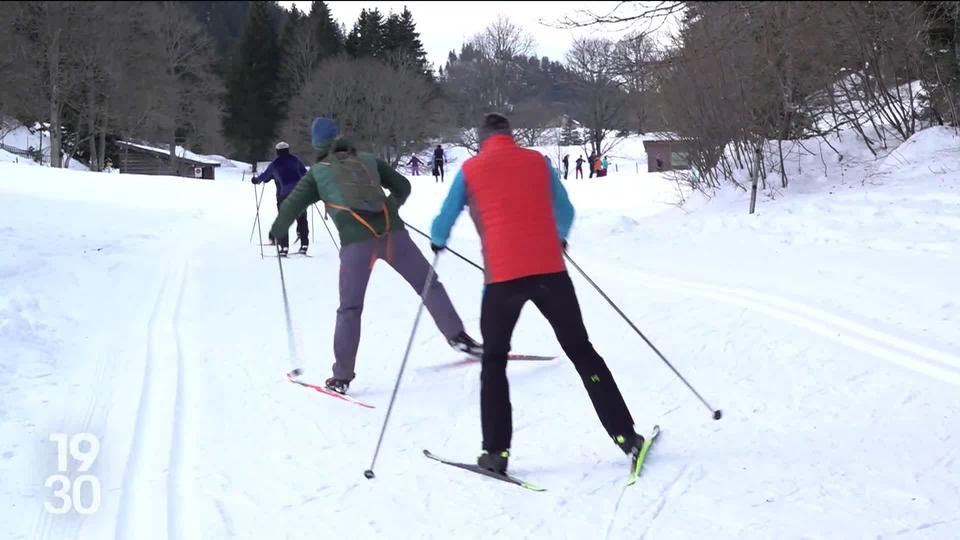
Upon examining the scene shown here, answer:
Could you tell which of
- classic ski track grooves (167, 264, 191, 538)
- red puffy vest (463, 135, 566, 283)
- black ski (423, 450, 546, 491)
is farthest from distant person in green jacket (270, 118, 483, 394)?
red puffy vest (463, 135, 566, 283)

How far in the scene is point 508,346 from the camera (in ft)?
12.6

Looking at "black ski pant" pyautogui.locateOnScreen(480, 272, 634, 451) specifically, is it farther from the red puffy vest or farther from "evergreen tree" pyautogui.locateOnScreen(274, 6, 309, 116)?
"evergreen tree" pyautogui.locateOnScreen(274, 6, 309, 116)

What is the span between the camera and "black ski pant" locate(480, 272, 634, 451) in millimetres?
3740

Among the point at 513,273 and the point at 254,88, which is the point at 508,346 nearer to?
the point at 513,273

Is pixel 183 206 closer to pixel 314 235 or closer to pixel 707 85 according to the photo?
pixel 314 235

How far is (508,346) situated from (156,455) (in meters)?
1.99

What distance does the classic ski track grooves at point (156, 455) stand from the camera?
135 inches

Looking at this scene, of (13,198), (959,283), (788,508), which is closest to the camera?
(788,508)

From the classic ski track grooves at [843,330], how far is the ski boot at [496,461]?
10.3 feet

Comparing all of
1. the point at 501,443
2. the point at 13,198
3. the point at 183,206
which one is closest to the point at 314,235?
the point at 13,198

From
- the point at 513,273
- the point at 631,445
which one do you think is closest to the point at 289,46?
the point at 513,273

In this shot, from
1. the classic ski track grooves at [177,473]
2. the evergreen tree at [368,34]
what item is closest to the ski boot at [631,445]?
the classic ski track grooves at [177,473]

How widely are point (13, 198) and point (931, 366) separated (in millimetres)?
16455

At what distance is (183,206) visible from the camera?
2184 cm
